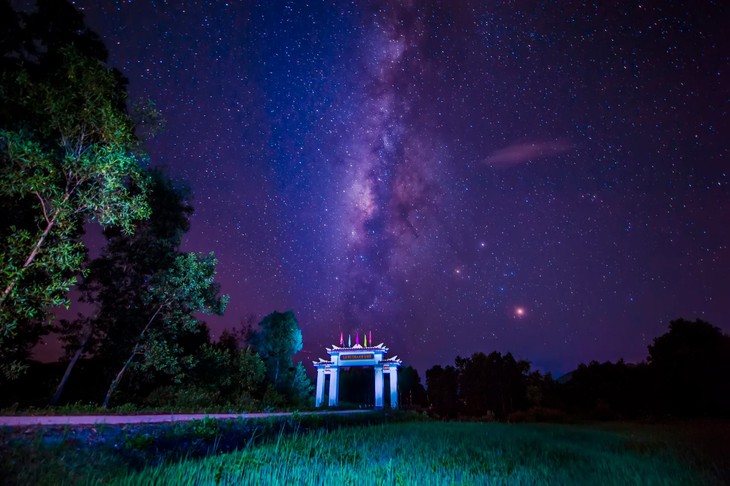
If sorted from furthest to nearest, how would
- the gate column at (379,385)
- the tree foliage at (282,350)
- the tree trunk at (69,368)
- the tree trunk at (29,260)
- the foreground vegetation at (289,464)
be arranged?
the gate column at (379,385)
the tree foliage at (282,350)
the tree trunk at (69,368)
the tree trunk at (29,260)
the foreground vegetation at (289,464)

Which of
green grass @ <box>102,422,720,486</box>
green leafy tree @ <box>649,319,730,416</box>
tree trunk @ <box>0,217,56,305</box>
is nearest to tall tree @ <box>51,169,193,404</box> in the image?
tree trunk @ <box>0,217,56,305</box>

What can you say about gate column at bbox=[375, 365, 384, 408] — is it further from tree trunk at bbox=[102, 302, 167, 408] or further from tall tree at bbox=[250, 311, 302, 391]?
tree trunk at bbox=[102, 302, 167, 408]

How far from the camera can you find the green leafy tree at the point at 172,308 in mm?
16672

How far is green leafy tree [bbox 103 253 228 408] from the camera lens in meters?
Answer: 16.7

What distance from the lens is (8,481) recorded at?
4047mm

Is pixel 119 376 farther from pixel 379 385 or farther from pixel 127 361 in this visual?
pixel 379 385

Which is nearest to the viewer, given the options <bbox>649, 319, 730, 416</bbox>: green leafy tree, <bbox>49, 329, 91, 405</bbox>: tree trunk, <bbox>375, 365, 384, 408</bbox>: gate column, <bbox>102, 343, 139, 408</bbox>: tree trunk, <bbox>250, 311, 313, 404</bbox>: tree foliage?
<bbox>49, 329, 91, 405</bbox>: tree trunk

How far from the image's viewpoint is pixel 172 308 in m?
17.6

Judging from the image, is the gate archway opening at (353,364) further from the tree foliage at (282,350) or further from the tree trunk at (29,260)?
the tree trunk at (29,260)

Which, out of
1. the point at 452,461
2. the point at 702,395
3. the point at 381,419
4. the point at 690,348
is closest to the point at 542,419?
the point at 702,395

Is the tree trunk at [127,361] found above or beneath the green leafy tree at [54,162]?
beneath

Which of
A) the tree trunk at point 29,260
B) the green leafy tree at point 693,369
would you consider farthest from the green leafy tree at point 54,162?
the green leafy tree at point 693,369

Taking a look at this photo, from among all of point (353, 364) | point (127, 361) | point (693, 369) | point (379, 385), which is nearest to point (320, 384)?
point (353, 364)

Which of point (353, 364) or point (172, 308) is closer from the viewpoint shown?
point (172, 308)
